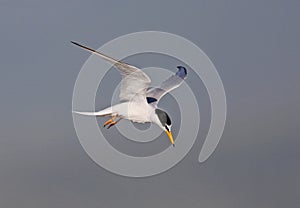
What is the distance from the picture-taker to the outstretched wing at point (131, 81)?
31141mm

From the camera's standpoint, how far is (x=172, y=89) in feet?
122

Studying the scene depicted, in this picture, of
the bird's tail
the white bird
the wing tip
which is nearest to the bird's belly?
the white bird

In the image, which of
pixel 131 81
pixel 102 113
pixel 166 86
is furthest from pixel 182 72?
pixel 131 81

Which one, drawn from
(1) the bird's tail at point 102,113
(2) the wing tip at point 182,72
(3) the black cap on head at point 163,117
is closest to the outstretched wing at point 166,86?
(2) the wing tip at point 182,72

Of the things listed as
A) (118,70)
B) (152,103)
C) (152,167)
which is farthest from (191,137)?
(118,70)

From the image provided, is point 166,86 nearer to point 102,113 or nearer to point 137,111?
point 102,113

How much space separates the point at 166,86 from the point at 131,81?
16.2 ft

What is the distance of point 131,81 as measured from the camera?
A: 32.7 metres

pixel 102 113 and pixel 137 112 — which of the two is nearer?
pixel 137 112

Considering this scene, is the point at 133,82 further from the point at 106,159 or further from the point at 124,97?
the point at 106,159

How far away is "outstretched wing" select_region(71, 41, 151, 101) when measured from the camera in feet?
102

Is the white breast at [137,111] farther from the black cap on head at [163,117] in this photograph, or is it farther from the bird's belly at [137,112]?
the black cap on head at [163,117]

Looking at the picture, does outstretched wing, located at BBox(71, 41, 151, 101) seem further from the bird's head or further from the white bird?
the bird's head

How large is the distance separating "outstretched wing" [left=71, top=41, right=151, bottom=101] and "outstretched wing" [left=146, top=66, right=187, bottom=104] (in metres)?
1.22
